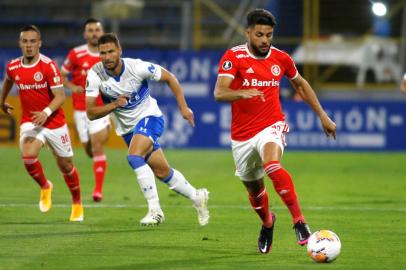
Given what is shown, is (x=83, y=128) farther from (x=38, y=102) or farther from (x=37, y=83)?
(x=37, y=83)

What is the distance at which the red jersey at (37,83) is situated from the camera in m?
12.4

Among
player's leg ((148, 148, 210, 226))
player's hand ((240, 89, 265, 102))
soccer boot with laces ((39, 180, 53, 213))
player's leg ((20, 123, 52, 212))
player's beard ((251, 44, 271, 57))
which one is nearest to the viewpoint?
player's hand ((240, 89, 265, 102))

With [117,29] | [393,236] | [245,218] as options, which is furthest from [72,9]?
[393,236]

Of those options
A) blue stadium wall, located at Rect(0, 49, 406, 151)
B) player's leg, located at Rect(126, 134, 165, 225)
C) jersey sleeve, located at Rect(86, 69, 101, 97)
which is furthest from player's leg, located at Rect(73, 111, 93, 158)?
blue stadium wall, located at Rect(0, 49, 406, 151)

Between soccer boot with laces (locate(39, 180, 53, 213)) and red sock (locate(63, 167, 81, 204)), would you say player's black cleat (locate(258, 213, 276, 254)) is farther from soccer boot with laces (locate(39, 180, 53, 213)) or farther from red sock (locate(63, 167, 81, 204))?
soccer boot with laces (locate(39, 180, 53, 213))

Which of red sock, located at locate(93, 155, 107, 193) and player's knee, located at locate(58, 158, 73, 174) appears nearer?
player's knee, located at locate(58, 158, 73, 174)

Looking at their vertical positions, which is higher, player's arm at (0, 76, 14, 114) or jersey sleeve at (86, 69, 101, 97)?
jersey sleeve at (86, 69, 101, 97)

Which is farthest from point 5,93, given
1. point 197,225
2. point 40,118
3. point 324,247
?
point 324,247

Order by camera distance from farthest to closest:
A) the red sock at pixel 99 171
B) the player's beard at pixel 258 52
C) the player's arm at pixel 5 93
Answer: the red sock at pixel 99 171
the player's arm at pixel 5 93
the player's beard at pixel 258 52

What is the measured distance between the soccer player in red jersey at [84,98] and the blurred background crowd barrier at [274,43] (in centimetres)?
998

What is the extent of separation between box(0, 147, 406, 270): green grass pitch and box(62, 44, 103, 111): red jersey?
→ 1502 mm

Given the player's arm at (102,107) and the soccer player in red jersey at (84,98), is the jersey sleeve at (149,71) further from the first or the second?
the soccer player in red jersey at (84,98)

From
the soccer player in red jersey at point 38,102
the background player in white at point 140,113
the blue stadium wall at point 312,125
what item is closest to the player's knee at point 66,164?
the soccer player in red jersey at point 38,102

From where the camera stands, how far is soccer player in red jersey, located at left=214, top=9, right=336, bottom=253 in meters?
9.63
